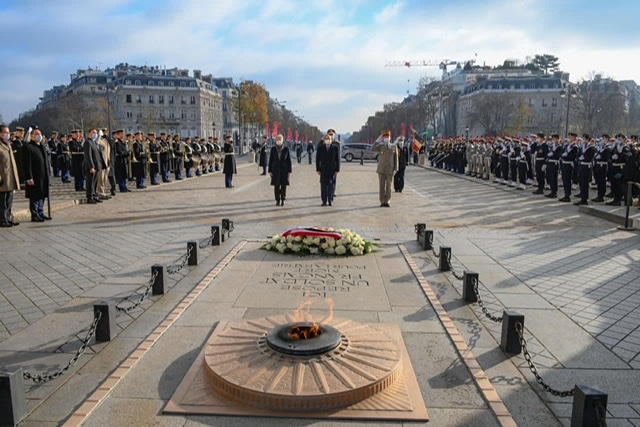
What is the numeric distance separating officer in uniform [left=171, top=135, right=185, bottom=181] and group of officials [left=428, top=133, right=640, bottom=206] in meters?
15.5

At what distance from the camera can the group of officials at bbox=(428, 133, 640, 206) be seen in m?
15.9

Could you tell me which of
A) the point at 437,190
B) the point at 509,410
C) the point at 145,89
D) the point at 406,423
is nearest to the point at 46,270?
the point at 406,423

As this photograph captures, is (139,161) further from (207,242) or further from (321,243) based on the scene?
(321,243)

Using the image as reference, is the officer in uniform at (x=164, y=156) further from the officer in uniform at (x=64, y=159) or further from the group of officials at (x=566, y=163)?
the group of officials at (x=566, y=163)

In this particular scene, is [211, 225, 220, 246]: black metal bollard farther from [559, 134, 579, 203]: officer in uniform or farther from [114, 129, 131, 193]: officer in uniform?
[559, 134, 579, 203]: officer in uniform

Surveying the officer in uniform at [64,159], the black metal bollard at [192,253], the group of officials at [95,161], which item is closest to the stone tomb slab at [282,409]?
the black metal bollard at [192,253]

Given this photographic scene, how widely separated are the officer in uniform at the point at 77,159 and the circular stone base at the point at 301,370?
16992 millimetres

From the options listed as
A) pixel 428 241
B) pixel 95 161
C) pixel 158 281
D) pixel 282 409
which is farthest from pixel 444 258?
pixel 95 161

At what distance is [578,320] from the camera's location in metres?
5.68

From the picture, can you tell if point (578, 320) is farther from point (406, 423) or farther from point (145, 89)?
point (145, 89)

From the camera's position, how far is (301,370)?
4008 millimetres

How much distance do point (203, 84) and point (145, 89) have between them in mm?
14045

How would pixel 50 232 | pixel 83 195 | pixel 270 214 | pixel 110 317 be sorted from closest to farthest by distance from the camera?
pixel 110 317
pixel 50 232
pixel 270 214
pixel 83 195

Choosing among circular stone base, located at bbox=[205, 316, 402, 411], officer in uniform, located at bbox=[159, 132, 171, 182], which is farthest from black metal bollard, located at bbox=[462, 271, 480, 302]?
officer in uniform, located at bbox=[159, 132, 171, 182]
